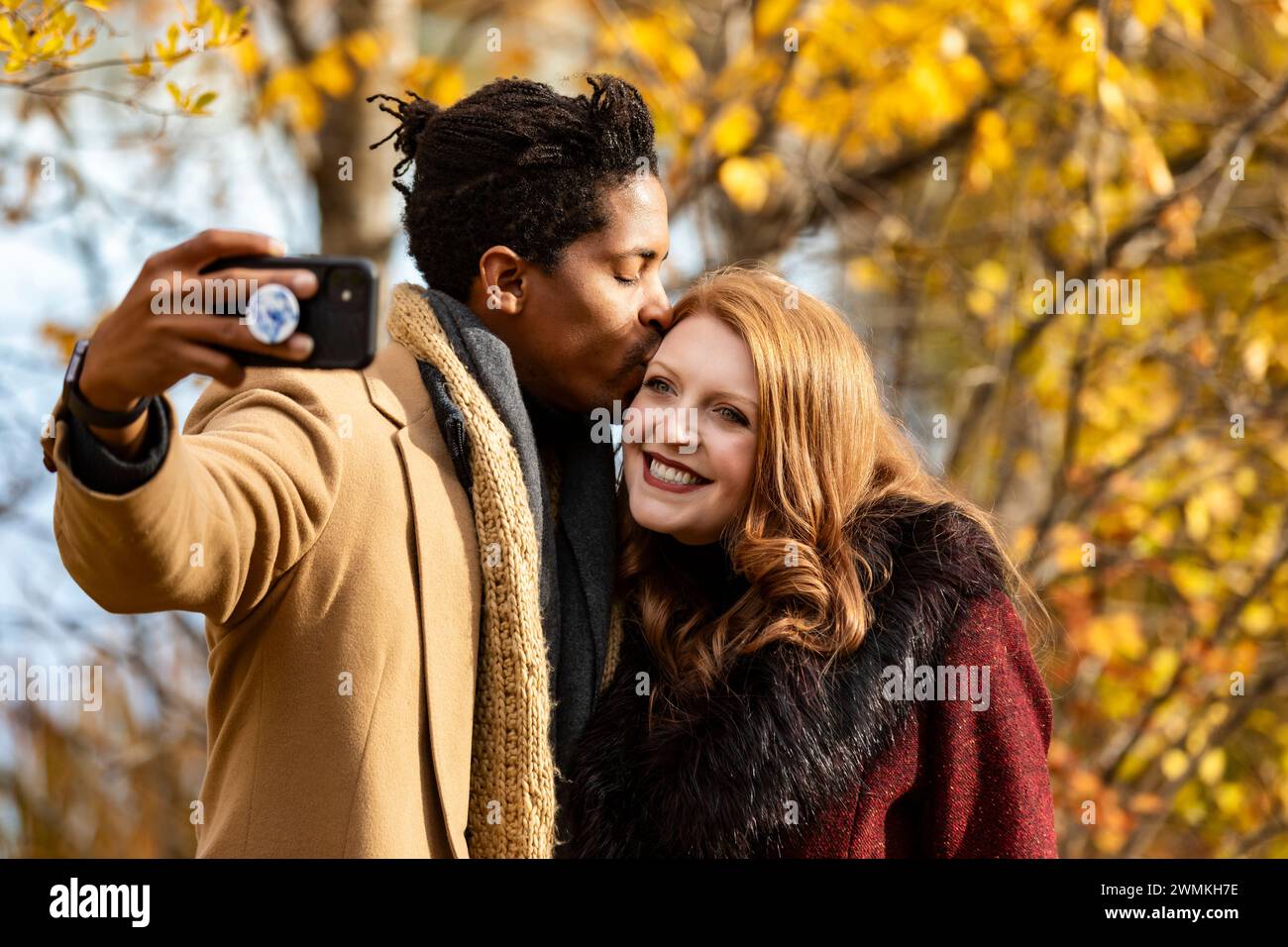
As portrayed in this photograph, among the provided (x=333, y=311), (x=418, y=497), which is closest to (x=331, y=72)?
(x=418, y=497)

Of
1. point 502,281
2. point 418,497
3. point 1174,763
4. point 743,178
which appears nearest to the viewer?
point 418,497

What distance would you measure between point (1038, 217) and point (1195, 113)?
2.02 feet

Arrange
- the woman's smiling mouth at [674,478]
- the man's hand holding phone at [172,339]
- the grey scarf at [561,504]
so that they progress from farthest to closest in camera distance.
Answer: the woman's smiling mouth at [674,478] < the grey scarf at [561,504] < the man's hand holding phone at [172,339]

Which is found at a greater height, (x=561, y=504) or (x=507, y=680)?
(x=561, y=504)

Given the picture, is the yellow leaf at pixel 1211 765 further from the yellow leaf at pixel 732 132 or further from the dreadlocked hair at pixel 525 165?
the dreadlocked hair at pixel 525 165

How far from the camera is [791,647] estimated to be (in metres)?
2.32

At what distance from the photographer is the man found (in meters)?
1.46

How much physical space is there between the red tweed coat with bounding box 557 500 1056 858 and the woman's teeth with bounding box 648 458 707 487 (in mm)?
273

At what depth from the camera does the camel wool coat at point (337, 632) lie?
1.79m

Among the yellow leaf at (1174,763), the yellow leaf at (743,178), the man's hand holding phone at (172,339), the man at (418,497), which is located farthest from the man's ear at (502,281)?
the yellow leaf at (1174,763)

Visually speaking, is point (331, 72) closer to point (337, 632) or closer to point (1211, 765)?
point (337, 632)

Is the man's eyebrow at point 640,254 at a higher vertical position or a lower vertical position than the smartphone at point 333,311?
higher

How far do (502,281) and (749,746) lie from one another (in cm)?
86
